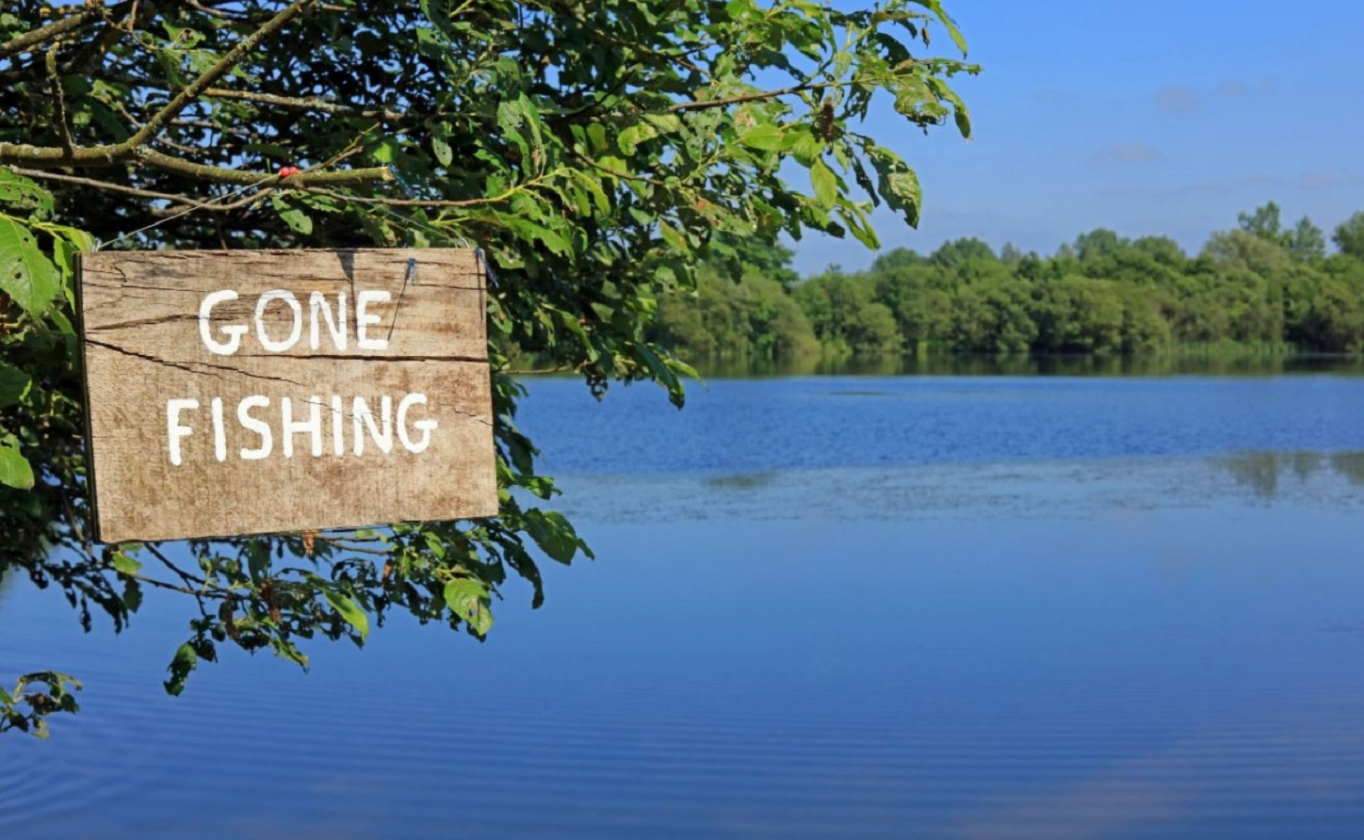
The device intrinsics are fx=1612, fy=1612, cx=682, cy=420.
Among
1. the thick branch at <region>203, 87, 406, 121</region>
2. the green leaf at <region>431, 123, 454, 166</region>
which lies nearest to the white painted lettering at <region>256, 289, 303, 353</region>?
the green leaf at <region>431, 123, 454, 166</region>

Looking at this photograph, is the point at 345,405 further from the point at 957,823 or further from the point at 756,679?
the point at 756,679

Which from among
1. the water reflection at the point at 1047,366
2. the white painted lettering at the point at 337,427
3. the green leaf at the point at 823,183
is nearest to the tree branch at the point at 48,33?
the white painted lettering at the point at 337,427

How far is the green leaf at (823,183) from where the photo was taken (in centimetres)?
296

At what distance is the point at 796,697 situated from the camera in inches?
401

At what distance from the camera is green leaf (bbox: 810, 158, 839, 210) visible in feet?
9.71

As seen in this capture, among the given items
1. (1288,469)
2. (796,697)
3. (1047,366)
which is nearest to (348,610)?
(796,697)

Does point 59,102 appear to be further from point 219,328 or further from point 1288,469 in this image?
point 1288,469

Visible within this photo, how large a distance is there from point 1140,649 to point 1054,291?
8384cm

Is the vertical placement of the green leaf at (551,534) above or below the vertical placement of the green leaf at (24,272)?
A: below

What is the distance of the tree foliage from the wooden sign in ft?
1.10

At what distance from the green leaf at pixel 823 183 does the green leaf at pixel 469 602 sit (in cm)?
131

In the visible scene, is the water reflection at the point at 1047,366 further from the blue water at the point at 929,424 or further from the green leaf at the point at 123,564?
the green leaf at the point at 123,564

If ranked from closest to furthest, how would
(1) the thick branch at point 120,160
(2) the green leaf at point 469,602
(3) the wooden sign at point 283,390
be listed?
(3) the wooden sign at point 283,390 < (1) the thick branch at point 120,160 < (2) the green leaf at point 469,602

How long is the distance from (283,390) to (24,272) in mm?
424
